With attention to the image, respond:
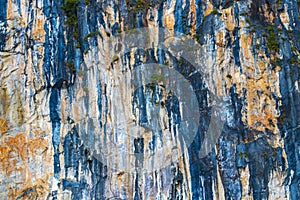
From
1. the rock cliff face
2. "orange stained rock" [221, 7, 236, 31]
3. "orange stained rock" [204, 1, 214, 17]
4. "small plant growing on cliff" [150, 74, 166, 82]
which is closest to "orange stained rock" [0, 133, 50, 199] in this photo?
the rock cliff face

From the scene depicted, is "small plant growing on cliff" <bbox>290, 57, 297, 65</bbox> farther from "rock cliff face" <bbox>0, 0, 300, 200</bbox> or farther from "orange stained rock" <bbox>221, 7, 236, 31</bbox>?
"orange stained rock" <bbox>221, 7, 236, 31</bbox>

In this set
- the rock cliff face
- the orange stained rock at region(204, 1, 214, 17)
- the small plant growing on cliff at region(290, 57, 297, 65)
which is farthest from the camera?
the orange stained rock at region(204, 1, 214, 17)

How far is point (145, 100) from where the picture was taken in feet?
58.3

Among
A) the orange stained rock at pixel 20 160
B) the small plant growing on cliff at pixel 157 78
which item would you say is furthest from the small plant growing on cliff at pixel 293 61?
the orange stained rock at pixel 20 160

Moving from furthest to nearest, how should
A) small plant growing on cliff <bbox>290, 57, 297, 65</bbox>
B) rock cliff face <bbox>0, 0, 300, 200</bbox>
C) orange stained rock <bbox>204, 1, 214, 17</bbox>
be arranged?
orange stained rock <bbox>204, 1, 214, 17</bbox> < small plant growing on cliff <bbox>290, 57, 297, 65</bbox> < rock cliff face <bbox>0, 0, 300, 200</bbox>

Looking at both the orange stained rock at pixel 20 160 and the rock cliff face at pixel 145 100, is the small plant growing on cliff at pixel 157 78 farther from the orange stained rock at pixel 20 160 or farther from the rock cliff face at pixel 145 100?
the orange stained rock at pixel 20 160

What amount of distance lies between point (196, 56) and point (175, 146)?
9.37 ft

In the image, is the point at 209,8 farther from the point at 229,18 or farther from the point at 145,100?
the point at 145,100

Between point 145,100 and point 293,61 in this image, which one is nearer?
point 293,61

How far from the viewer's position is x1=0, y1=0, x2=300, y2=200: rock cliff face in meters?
17.2

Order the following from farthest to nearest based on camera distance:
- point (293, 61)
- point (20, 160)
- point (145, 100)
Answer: point (20, 160) → point (145, 100) → point (293, 61)

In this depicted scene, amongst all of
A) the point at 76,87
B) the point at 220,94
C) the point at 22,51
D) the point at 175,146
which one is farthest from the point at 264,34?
the point at 22,51

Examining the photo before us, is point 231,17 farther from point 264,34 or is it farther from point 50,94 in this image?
point 50,94

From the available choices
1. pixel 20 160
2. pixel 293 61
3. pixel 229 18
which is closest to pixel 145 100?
pixel 229 18
